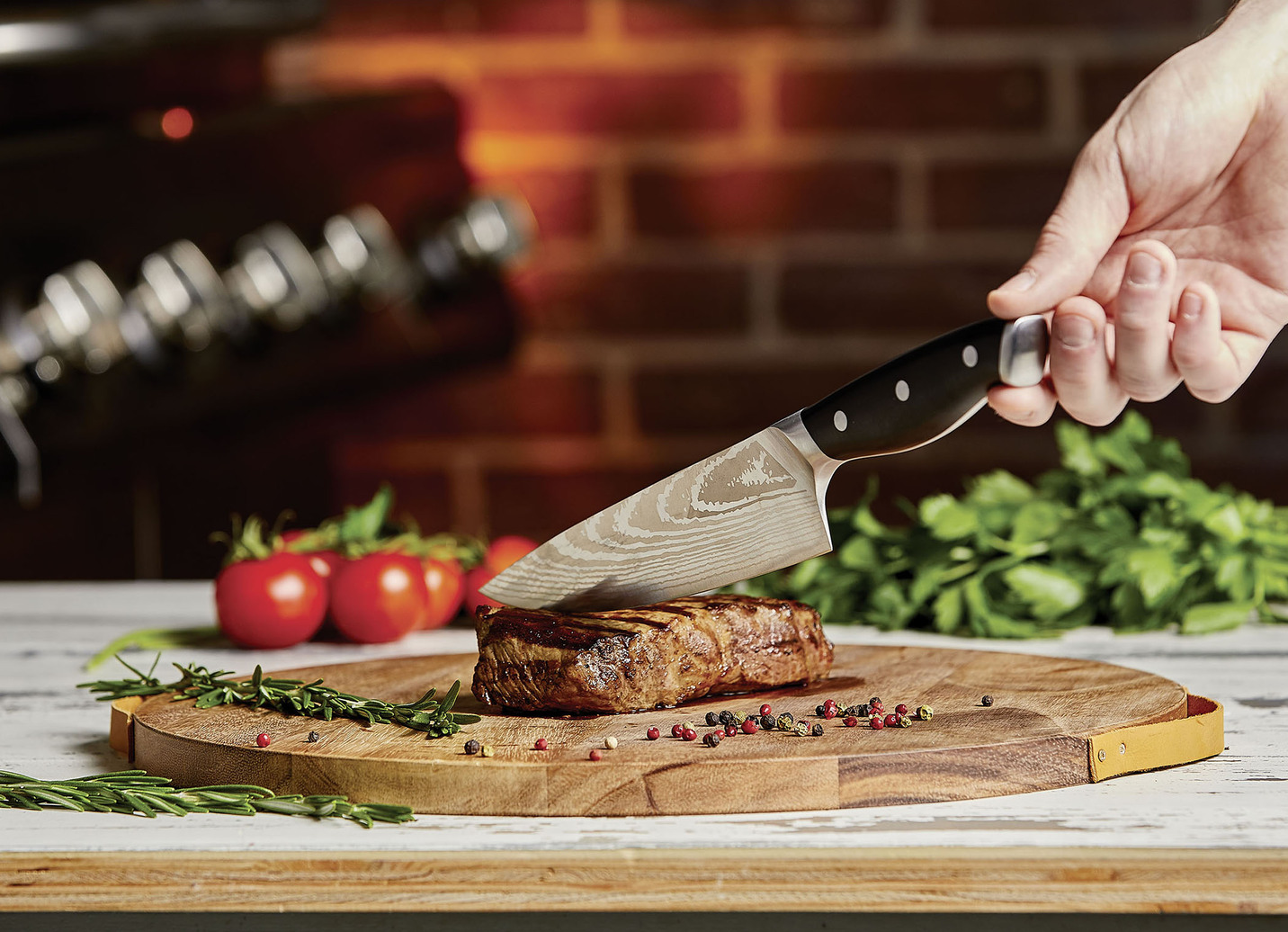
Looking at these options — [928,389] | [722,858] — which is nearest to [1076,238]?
[928,389]

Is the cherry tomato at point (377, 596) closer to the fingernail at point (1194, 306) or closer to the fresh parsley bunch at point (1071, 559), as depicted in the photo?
the fresh parsley bunch at point (1071, 559)

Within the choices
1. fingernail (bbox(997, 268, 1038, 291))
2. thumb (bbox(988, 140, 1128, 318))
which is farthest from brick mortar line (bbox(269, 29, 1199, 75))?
fingernail (bbox(997, 268, 1038, 291))

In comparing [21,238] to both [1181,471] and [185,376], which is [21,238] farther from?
[1181,471]

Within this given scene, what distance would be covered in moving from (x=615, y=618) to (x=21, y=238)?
131 centimetres

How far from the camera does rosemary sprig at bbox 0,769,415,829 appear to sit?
999 millimetres

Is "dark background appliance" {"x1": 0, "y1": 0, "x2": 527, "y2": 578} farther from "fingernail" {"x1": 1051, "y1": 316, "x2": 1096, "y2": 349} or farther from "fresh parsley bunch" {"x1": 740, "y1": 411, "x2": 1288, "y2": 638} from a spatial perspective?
"fingernail" {"x1": 1051, "y1": 316, "x2": 1096, "y2": 349}

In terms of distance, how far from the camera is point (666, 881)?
0.90 meters

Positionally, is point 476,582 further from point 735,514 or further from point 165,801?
point 165,801

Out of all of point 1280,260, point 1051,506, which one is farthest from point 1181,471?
point 1280,260

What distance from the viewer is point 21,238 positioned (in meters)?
2.08

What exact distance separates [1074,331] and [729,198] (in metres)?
1.76

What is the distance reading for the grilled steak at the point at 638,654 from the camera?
119cm

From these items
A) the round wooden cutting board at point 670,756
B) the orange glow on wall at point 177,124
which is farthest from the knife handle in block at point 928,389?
the orange glow on wall at point 177,124

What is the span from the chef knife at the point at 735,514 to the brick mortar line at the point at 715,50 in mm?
1769
